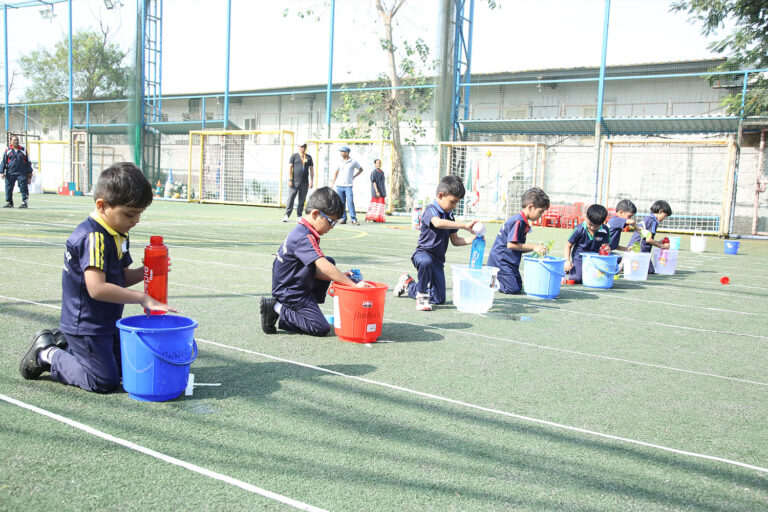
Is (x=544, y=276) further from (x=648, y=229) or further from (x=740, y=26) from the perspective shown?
(x=740, y=26)

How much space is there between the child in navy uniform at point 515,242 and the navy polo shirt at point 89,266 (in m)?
4.87

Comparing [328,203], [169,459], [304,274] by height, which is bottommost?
[169,459]

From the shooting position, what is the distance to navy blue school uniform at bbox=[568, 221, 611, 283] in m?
8.55

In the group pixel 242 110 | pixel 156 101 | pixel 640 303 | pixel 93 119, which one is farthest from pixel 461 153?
pixel 93 119

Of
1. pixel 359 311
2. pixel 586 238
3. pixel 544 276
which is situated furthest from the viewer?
pixel 586 238

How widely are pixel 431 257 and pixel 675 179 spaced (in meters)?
18.8

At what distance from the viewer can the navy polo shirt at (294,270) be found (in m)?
4.84

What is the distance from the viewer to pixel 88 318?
132 inches

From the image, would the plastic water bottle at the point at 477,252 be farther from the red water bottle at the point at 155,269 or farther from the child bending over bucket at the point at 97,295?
the child bending over bucket at the point at 97,295

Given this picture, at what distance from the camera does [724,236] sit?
1889cm

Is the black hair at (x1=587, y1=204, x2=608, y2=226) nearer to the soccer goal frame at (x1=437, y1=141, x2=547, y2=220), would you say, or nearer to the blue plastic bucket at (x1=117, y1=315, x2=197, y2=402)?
the blue plastic bucket at (x1=117, y1=315, x2=197, y2=402)

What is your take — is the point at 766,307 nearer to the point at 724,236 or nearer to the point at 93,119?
the point at 724,236

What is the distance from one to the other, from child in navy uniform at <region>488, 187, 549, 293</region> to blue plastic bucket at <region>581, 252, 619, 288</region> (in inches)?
48.0

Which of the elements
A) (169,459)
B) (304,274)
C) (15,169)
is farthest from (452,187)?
(15,169)
